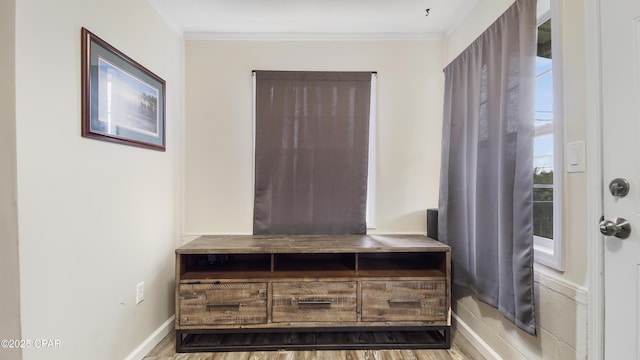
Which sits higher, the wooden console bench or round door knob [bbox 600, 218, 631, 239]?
round door knob [bbox 600, 218, 631, 239]

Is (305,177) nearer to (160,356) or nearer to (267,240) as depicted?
(267,240)

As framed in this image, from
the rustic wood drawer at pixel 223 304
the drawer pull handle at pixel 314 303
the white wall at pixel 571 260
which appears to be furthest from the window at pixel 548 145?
the rustic wood drawer at pixel 223 304

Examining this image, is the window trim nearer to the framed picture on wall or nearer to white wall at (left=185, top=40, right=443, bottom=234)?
white wall at (left=185, top=40, right=443, bottom=234)

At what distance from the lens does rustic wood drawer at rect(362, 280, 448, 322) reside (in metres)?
1.76

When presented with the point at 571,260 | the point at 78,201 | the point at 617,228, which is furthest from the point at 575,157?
the point at 78,201

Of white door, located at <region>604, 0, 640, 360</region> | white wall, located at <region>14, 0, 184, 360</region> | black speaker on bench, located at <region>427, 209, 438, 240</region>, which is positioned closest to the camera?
white door, located at <region>604, 0, 640, 360</region>

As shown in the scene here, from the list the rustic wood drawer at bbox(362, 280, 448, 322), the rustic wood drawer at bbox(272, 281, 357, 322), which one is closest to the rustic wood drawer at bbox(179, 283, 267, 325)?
the rustic wood drawer at bbox(272, 281, 357, 322)

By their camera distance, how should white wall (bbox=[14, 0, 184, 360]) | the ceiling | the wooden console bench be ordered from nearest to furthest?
white wall (bbox=[14, 0, 184, 360]), the wooden console bench, the ceiling

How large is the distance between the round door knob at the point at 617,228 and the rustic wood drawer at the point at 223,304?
1.66 m

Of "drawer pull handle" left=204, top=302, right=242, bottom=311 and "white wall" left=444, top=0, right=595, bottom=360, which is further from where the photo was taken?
"drawer pull handle" left=204, top=302, right=242, bottom=311

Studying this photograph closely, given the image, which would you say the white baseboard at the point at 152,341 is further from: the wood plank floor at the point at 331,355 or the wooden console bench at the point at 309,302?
the wooden console bench at the point at 309,302

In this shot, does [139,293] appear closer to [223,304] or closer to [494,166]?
[223,304]

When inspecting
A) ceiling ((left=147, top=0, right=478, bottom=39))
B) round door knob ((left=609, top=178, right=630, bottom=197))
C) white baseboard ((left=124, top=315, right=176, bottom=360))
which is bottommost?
white baseboard ((left=124, top=315, right=176, bottom=360))

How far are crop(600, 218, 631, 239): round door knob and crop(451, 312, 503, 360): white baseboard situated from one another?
1.01 m
